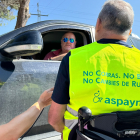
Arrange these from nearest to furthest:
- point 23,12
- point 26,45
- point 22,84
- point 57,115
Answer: point 57,115 → point 26,45 → point 22,84 → point 23,12

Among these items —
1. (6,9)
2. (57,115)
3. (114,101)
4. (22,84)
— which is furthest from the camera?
(6,9)

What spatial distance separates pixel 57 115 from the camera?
117 cm

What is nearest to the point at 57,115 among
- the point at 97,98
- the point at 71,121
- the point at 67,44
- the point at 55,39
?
the point at 71,121

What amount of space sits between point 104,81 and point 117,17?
0.44m

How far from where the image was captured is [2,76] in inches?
60.3

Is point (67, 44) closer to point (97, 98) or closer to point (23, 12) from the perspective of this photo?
point (97, 98)

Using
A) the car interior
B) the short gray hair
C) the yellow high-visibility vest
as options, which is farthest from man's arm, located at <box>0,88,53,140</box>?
the car interior

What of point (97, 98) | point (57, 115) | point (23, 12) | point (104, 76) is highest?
point (23, 12)

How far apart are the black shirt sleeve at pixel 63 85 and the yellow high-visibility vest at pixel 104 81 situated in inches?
2.0

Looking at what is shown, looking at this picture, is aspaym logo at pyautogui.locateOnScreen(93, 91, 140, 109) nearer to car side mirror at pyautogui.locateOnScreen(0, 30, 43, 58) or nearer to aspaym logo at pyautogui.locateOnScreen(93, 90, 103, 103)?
aspaym logo at pyautogui.locateOnScreen(93, 90, 103, 103)

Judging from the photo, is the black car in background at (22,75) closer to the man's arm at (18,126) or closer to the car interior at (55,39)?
the man's arm at (18,126)

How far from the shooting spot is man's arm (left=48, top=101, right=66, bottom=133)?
1.14 meters

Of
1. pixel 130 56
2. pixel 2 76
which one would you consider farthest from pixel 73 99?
pixel 2 76

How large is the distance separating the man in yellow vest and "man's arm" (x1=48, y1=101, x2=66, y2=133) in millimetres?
30
